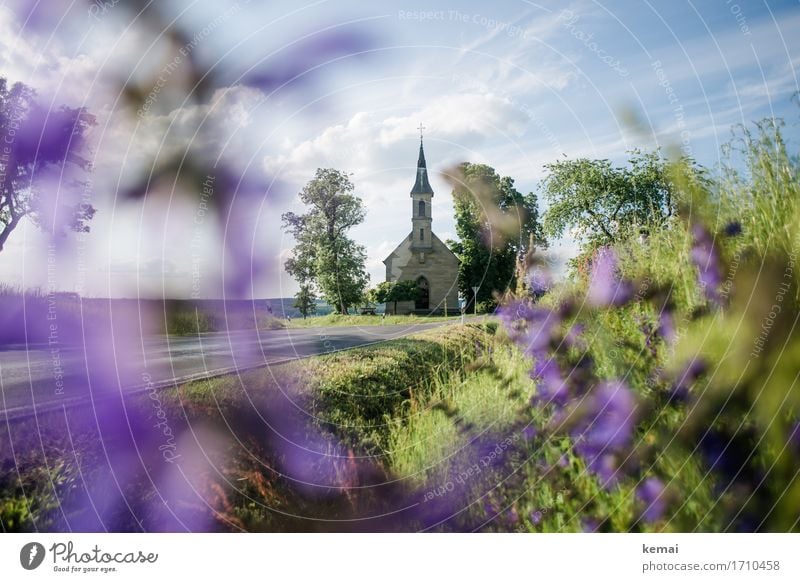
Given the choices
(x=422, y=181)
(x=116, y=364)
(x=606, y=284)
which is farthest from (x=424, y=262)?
(x=116, y=364)

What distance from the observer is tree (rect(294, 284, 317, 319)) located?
310cm

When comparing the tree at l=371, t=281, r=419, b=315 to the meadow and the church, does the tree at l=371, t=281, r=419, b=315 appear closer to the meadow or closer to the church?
the church

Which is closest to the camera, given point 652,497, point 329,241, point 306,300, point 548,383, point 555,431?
point 652,497

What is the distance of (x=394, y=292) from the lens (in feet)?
10.7

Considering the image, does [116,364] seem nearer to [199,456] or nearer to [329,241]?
[199,456]

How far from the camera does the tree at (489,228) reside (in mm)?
3266

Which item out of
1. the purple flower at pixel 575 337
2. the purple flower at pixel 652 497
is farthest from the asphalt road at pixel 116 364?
the purple flower at pixel 652 497

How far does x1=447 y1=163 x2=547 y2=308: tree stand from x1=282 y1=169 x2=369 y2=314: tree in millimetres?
705

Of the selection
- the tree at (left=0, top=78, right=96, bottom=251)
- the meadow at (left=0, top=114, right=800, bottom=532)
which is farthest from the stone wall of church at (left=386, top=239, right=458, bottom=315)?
the tree at (left=0, top=78, right=96, bottom=251)

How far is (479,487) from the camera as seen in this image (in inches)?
105

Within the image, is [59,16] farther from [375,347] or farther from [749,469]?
[749,469]

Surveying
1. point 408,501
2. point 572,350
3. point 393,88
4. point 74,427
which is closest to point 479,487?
point 408,501

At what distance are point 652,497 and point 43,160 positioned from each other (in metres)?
3.71

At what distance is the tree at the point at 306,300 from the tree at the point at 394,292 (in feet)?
1.29
